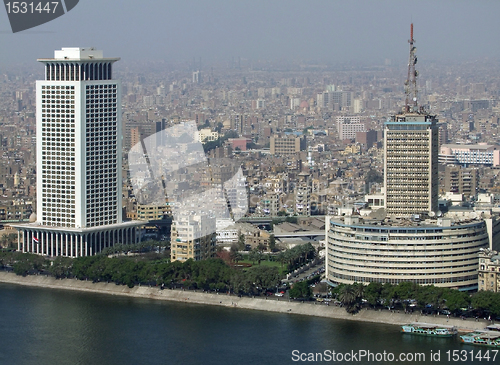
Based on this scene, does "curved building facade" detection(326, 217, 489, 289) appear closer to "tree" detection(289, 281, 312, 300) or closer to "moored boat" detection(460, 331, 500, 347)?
"tree" detection(289, 281, 312, 300)

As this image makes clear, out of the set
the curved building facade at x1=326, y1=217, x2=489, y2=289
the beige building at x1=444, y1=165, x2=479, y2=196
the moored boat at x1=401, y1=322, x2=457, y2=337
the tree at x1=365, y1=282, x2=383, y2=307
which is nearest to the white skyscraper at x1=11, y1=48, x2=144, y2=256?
the curved building facade at x1=326, y1=217, x2=489, y2=289

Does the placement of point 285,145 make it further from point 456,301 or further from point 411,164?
point 456,301

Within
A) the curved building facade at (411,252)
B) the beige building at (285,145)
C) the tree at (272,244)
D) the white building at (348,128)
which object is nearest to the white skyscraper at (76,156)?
the tree at (272,244)

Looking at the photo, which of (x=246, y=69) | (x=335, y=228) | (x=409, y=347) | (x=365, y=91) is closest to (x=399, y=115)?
(x=335, y=228)

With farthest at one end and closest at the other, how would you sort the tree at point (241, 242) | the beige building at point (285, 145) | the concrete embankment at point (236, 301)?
1. the beige building at point (285, 145)
2. the tree at point (241, 242)
3. the concrete embankment at point (236, 301)

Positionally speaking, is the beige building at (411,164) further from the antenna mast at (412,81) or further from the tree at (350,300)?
the tree at (350,300)

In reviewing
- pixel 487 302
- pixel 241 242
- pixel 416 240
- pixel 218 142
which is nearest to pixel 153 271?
pixel 241 242
